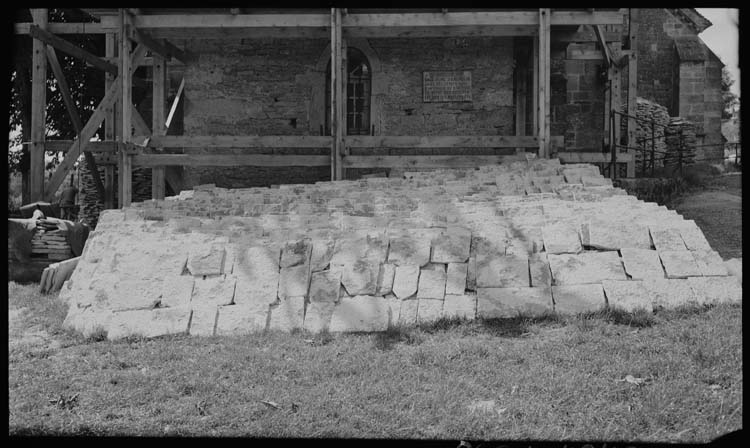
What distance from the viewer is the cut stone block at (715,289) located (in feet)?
21.8

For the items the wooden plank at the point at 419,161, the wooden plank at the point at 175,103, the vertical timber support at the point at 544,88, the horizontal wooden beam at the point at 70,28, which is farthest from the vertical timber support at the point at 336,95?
the wooden plank at the point at 175,103

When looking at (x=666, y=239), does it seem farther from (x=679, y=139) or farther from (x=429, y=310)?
(x=679, y=139)

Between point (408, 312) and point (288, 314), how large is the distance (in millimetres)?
1080

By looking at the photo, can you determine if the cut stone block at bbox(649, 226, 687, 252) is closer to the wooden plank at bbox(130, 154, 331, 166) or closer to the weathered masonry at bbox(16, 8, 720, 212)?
the weathered masonry at bbox(16, 8, 720, 212)

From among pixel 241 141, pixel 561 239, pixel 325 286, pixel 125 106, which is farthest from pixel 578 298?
pixel 125 106

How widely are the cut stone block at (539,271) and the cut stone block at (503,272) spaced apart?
5 cm

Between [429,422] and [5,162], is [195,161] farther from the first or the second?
[5,162]

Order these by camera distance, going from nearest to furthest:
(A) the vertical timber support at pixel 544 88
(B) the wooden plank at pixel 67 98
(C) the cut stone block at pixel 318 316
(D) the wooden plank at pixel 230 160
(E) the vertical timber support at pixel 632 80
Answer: (C) the cut stone block at pixel 318 316 → (A) the vertical timber support at pixel 544 88 → (D) the wooden plank at pixel 230 160 → (B) the wooden plank at pixel 67 98 → (E) the vertical timber support at pixel 632 80

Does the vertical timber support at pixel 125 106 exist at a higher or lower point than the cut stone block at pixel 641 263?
higher

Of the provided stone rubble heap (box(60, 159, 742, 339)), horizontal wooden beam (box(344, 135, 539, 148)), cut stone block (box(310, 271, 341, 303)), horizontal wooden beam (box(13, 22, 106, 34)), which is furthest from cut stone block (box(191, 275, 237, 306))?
horizontal wooden beam (box(13, 22, 106, 34))

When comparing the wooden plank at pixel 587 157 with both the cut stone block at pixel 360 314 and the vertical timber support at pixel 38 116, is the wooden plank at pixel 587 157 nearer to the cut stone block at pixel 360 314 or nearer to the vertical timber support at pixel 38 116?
the cut stone block at pixel 360 314

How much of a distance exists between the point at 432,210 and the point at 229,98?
325 inches

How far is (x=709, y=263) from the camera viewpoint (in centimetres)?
704

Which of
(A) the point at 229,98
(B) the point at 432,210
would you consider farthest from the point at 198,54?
(B) the point at 432,210
